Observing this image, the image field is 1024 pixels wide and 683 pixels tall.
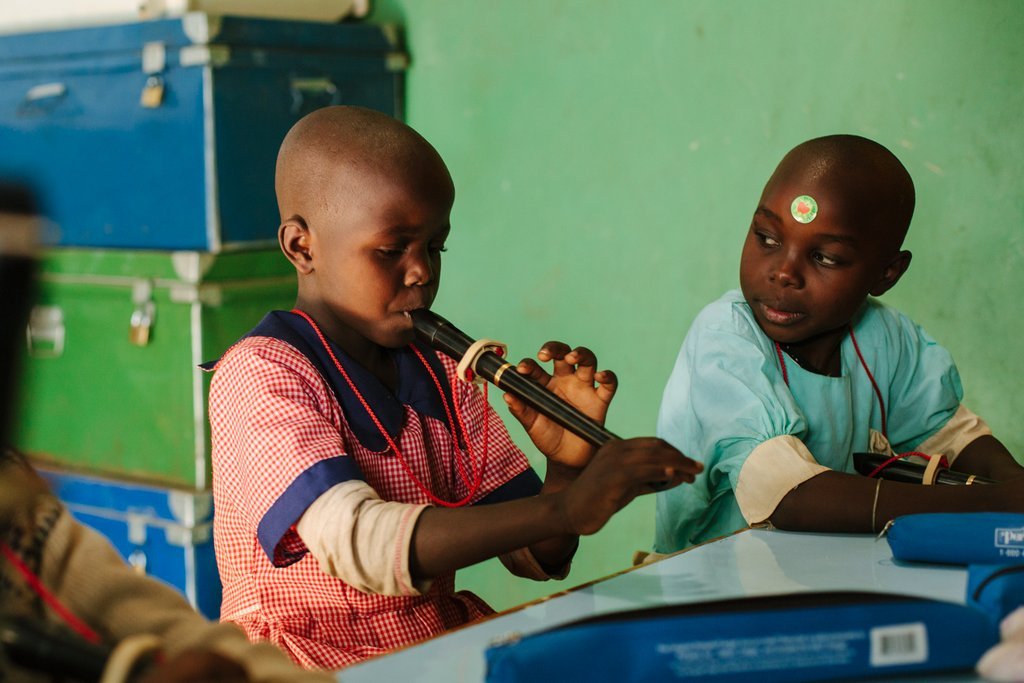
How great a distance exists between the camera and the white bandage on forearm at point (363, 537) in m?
1.04

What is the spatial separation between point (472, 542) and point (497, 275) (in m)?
1.52

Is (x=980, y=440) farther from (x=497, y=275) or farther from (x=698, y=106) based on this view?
(x=497, y=275)

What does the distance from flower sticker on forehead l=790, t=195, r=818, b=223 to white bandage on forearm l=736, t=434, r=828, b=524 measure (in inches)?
11.2

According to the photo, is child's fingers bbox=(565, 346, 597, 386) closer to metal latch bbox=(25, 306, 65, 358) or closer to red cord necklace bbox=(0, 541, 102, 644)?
red cord necklace bbox=(0, 541, 102, 644)

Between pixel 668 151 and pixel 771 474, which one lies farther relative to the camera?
pixel 668 151

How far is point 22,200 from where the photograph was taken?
1.91ft

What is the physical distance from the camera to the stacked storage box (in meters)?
2.30

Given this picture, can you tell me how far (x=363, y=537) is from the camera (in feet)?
3.43

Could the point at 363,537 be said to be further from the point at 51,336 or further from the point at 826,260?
the point at 51,336

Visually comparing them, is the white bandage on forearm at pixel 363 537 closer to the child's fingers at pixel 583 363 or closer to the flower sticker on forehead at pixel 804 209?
the child's fingers at pixel 583 363

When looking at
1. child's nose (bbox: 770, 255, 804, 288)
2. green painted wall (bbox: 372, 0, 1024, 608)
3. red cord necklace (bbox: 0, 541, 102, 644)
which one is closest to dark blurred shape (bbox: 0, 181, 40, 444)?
red cord necklace (bbox: 0, 541, 102, 644)

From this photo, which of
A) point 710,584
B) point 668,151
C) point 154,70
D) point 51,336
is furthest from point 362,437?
point 51,336

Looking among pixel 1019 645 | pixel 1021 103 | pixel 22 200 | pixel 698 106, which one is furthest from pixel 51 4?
pixel 1019 645

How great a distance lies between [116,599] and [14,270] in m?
0.24
